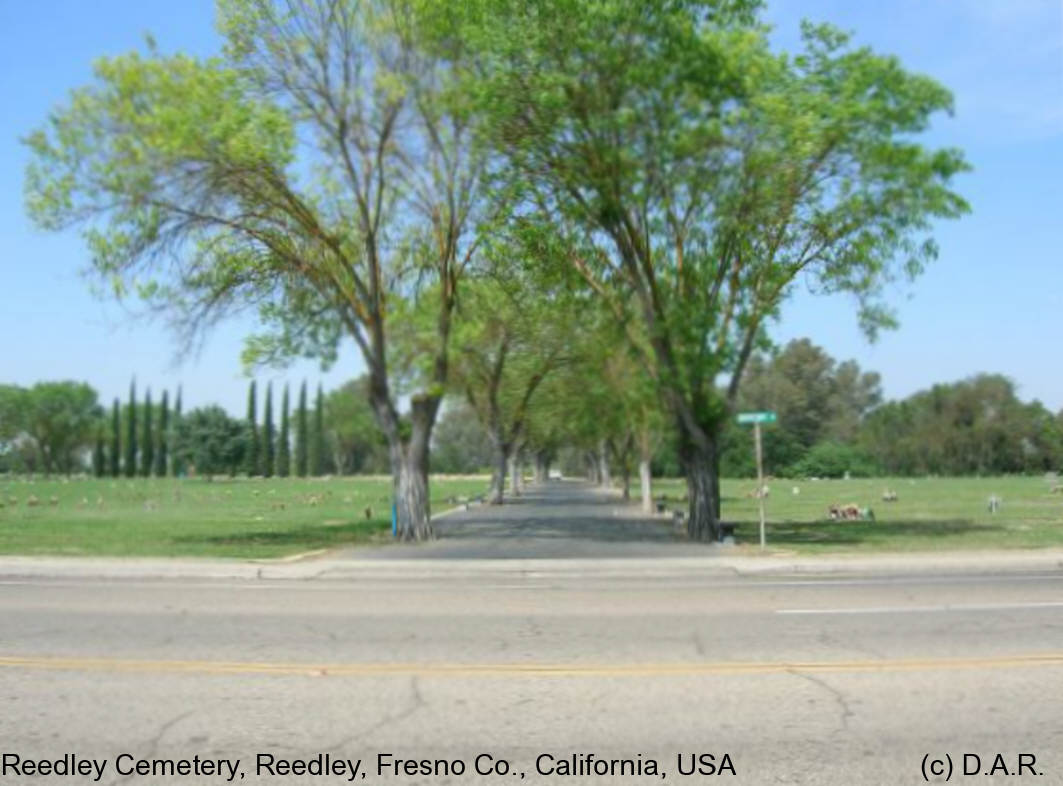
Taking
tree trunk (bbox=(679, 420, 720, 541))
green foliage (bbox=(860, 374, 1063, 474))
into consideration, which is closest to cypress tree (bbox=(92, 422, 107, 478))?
green foliage (bbox=(860, 374, 1063, 474))

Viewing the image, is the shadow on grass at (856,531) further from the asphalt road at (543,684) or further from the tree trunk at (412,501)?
the asphalt road at (543,684)

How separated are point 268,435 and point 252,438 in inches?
244

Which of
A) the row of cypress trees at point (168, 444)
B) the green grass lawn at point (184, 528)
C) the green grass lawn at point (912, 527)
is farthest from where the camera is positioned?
the row of cypress trees at point (168, 444)

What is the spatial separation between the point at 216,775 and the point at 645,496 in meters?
37.2

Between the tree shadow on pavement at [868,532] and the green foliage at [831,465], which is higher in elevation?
the green foliage at [831,465]

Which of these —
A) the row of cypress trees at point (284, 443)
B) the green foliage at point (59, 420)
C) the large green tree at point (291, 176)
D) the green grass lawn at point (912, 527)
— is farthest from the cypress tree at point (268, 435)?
the large green tree at point (291, 176)

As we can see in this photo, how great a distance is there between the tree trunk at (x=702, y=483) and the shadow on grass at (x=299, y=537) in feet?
26.9

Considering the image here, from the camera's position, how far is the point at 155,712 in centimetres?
704

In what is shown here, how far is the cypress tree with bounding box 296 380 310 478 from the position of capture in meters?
131

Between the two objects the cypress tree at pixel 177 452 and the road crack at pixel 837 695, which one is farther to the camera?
the cypress tree at pixel 177 452

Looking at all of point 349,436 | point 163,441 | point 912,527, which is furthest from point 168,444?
point 912,527

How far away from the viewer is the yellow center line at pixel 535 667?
8406 mm

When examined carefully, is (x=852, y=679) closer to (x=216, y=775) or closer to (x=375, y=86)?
(x=216, y=775)

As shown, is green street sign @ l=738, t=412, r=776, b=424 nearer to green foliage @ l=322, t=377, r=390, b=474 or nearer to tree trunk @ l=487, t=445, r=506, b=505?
tree trunk @ l=487, t=445, r=506, b=505
